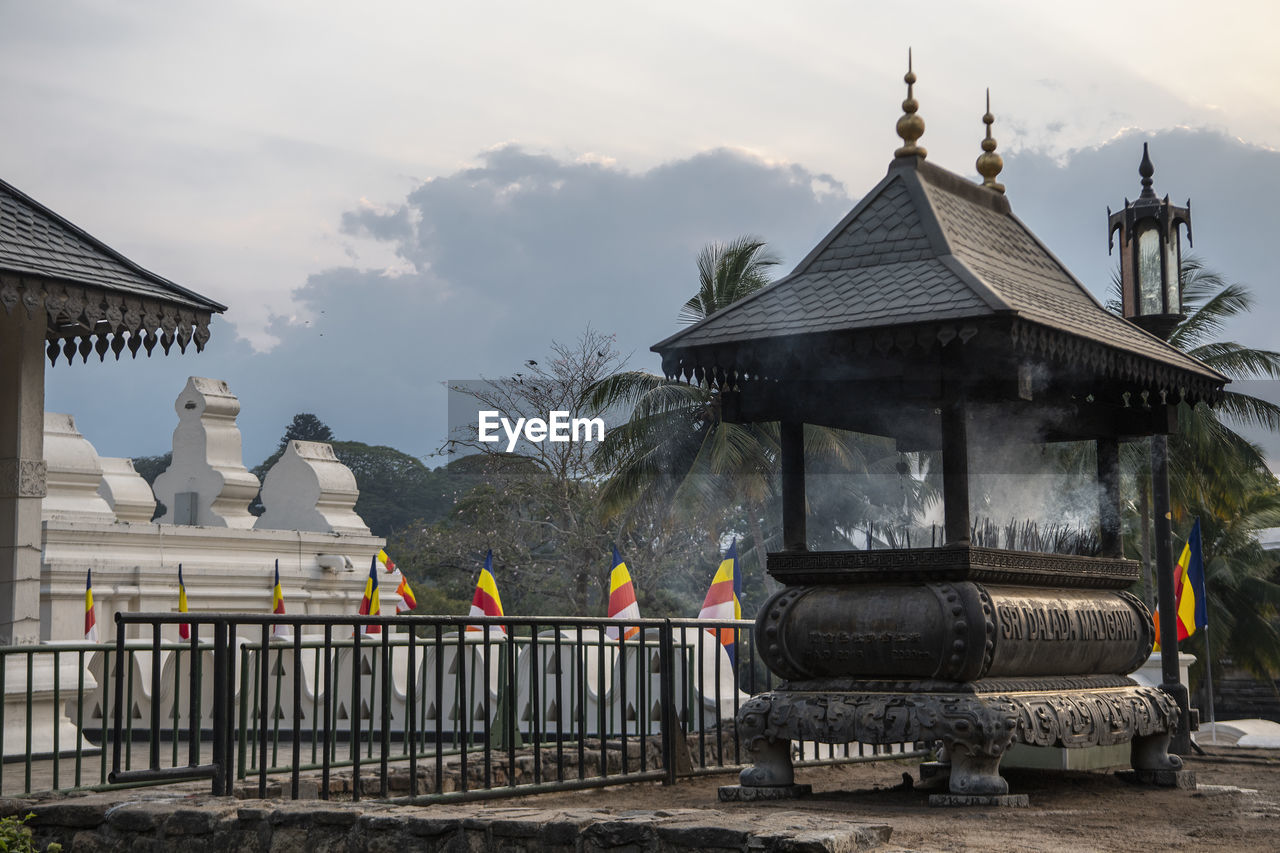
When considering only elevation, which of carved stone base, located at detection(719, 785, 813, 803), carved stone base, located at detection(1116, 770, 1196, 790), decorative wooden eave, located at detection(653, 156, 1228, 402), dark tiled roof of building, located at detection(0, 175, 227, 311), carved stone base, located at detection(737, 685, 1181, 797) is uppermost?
dark tiled roof of building, located at detection(0, 175, 227, 311)

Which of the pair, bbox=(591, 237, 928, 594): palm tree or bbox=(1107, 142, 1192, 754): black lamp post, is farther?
bbox=(591, 237, 928, 594): palm tree

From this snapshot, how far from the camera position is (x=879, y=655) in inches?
285

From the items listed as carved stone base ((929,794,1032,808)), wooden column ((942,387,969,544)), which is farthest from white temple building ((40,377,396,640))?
carved stone base ((929,794,1032,808))

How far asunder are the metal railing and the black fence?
0.02m

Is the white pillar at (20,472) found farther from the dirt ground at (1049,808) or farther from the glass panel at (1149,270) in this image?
the glass panel at (1149,270)

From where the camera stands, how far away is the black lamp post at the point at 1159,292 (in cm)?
1139

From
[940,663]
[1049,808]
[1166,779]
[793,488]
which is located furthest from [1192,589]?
[940,663]

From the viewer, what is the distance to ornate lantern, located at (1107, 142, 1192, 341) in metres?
11.6

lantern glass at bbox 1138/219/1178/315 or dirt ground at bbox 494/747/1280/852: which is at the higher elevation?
lantern glass at bbox 1138/219/1178/315

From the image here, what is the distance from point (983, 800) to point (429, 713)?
25.8ft

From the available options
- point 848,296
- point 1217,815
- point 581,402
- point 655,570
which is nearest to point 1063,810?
point 1217,815

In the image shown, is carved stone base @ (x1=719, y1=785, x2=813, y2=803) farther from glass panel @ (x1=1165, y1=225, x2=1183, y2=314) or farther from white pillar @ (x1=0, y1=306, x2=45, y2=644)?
glass panel @ (x1=1165, y1=225, x2=1183, y2=314)

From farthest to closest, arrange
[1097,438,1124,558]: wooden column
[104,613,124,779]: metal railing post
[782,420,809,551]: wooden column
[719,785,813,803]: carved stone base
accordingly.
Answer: [1097,438,1124,558]: wooden column, [782,420,809,551]: wooden column, [719,785,813,803]: carved stone base, [104,613,124,779]: metal railing post

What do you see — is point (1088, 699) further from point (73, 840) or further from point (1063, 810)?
point (73, 840)
